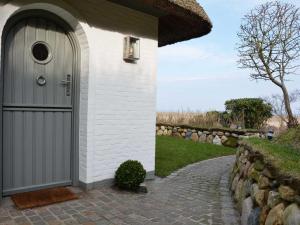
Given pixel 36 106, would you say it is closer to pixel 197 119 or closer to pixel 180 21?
pixel 180 21

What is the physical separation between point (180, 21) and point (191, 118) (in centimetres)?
835

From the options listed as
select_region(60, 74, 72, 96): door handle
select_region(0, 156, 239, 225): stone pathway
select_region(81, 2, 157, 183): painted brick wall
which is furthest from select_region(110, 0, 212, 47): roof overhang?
select_region(0, 156, 239, 225): stone pathway

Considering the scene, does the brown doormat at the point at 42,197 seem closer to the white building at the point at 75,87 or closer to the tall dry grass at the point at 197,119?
the white building at the point at 75,87

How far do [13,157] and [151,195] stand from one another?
2228 mm

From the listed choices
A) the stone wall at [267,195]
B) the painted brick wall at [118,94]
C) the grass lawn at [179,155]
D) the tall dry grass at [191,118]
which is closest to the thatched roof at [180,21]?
the painted brick wall at [118,94]

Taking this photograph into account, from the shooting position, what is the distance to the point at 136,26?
5676 mm

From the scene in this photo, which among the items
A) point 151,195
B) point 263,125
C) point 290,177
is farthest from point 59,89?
point 263,125

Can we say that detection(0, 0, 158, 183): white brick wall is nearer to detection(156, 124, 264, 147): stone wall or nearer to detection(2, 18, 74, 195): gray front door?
detection(2, 18, 74, 195): gray front door

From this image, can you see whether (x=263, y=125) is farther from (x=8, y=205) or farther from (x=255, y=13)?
(x=8, y=205)

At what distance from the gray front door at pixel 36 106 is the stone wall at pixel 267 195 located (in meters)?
2.92

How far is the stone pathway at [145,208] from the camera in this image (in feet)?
12.5

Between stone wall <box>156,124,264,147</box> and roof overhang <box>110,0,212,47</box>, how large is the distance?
5.32 meters

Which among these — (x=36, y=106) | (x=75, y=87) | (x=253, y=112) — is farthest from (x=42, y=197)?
(x=253, y=112)

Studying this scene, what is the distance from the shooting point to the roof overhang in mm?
5027
